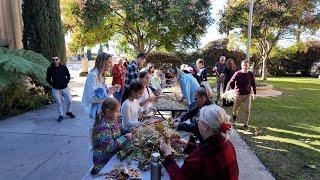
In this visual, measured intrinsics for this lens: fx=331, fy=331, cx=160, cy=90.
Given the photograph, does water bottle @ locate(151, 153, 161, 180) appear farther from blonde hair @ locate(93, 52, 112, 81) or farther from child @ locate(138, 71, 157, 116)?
child @ locate(138, 71, 157, 116)

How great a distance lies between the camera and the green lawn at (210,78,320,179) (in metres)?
5.71

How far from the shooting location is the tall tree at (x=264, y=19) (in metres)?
18.1

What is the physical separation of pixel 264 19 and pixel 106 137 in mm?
16986

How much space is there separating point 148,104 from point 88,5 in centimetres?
1261

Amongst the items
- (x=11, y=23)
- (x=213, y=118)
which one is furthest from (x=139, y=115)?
(x=11, y=23)

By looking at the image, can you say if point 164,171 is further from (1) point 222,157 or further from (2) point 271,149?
(2) point 271,149

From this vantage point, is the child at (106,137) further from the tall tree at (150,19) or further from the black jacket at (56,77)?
the tall tree at (150,19)

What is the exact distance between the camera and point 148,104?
6.24 m

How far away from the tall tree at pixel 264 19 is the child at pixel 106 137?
53.9ft

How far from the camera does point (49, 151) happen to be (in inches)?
245

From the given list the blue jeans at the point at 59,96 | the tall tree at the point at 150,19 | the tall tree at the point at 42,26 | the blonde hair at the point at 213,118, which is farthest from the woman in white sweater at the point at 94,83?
the tall tree at the point at 150,19

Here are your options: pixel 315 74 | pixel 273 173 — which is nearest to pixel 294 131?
pixel 273 173

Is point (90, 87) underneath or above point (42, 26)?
underneath

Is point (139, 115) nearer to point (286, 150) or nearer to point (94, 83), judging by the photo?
point (94, 83)
